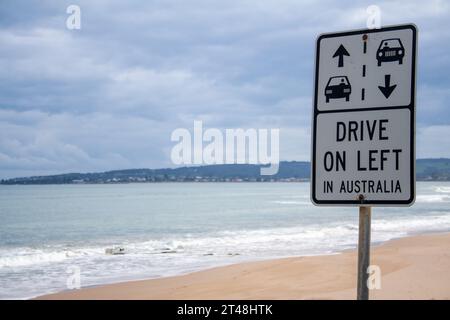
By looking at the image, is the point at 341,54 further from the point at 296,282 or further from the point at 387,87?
the point at 296,282

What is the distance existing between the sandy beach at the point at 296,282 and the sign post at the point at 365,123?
861 centimetres

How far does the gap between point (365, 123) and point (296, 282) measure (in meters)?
11.8

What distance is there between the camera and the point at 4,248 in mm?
27391

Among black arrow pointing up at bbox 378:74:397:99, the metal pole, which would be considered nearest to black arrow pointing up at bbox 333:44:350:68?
black arrow pointing up at bbox 378:74:397:99

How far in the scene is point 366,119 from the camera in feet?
8.42

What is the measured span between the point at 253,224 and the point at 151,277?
2514 centimetres

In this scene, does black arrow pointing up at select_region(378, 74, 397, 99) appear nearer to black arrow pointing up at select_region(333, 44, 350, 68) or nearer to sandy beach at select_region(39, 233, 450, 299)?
black arrow pointing up at select_region(333, 44, 350, 68)

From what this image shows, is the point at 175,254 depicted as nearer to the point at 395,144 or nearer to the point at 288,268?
the point at 288,268

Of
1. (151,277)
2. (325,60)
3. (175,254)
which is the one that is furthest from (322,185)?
(175,254)

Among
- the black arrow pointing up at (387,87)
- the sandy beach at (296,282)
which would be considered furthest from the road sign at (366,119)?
the sandy beach at (296,282)
